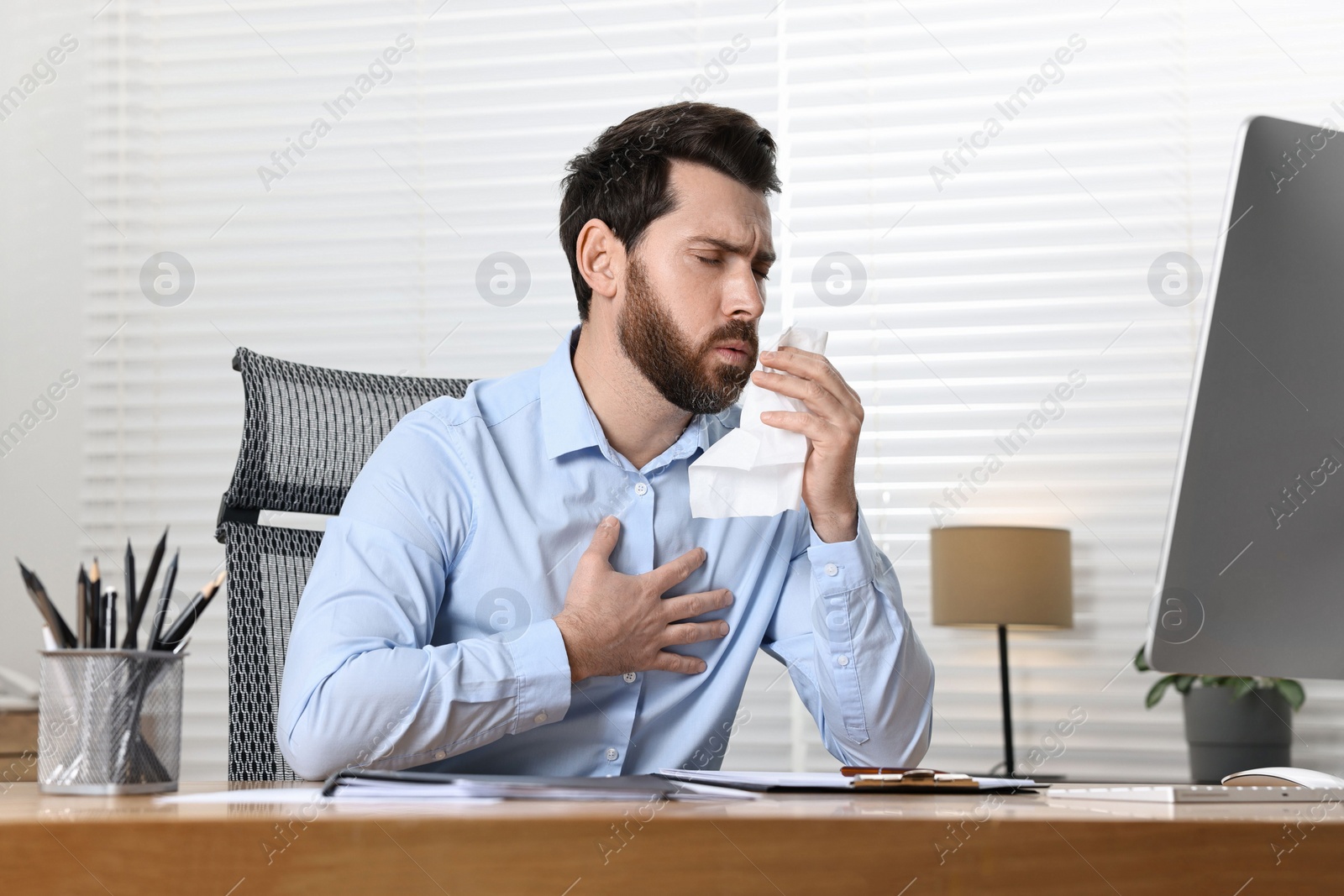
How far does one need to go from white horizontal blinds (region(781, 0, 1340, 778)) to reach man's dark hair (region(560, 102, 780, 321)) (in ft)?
4.10

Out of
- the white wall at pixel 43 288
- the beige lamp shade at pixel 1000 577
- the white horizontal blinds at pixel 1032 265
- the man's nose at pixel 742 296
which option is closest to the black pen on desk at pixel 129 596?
the man's nose at pixel 742 296

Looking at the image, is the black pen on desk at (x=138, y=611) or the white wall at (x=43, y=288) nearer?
the black pen on desk at (x=138, y=611)

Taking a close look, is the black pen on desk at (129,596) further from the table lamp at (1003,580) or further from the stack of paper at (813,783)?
the table lamp at (1003,580)

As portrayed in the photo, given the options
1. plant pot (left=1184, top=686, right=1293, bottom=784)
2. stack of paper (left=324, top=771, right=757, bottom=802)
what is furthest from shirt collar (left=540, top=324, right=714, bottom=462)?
plant pot (left=1184, top=686, right=1293, bottom=784)

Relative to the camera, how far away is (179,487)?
111 inches

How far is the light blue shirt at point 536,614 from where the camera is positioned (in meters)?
0.98

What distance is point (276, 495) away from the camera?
136 cm

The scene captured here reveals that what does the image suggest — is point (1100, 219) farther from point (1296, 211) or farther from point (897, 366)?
point (1296, 211)

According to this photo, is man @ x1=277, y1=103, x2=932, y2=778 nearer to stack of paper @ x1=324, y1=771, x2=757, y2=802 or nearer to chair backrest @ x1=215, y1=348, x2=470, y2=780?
chair backrest @ x1=215, y1=348, x2=470, y2=780

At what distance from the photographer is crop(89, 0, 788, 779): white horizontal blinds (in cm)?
277

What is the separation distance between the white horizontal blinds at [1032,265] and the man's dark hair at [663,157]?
125cm

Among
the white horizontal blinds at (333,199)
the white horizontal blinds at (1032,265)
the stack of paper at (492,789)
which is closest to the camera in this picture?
the stack of paper at (492,789)

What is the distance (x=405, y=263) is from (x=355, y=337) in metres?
0.23

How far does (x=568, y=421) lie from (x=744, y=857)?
856mm
